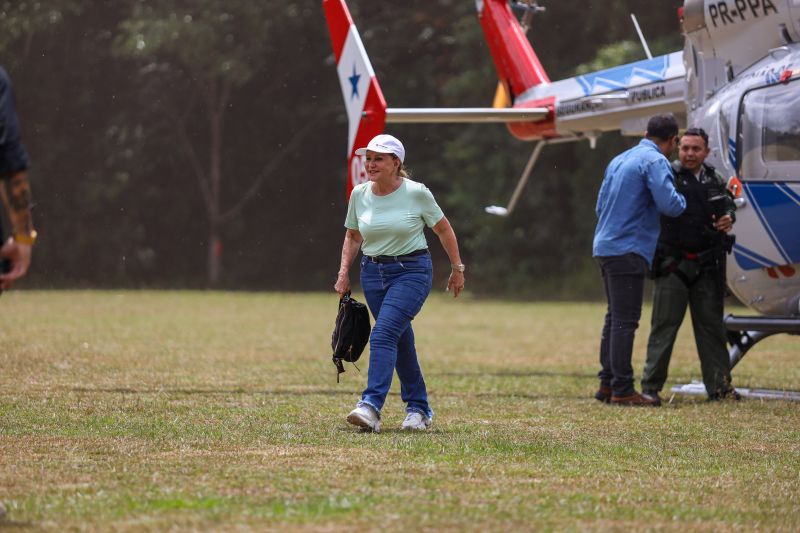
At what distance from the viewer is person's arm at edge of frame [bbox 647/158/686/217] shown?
8.70 meters

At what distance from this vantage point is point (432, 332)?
59.3 ft

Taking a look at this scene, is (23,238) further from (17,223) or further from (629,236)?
(629,236)

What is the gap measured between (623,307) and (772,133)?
1605mm

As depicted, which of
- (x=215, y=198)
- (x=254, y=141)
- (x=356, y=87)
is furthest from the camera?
(x=254, y=141)

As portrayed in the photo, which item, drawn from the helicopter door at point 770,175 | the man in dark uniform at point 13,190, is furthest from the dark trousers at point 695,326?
the man in dark uniform at point 13,190

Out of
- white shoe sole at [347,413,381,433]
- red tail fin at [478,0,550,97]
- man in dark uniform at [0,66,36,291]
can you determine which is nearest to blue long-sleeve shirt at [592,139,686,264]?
white shoe sole at [347,413,381,433]

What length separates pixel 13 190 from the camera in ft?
16.1

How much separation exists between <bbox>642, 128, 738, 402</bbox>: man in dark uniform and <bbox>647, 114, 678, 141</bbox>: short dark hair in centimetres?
10

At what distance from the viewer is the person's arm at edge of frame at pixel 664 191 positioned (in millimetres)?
8703

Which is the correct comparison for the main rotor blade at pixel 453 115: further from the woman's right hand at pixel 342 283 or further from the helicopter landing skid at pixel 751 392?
the woman's right hand at pixel 342 283

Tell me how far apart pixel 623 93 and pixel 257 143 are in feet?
86.9

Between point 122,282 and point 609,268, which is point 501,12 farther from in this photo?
point 122,282

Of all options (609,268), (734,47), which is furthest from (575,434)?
(734,47)

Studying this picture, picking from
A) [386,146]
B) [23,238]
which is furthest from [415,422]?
[23,238]
